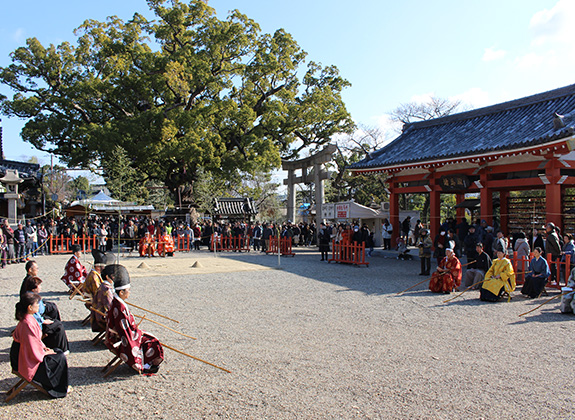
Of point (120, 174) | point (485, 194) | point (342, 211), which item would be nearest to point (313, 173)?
point (342, 211)

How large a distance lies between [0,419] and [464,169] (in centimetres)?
1672

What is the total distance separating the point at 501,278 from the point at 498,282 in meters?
0.11

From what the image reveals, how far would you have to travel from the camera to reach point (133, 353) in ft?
16.0

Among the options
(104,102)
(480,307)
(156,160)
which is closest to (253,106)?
(156,160)

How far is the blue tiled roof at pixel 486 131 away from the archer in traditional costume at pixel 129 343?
12.6 m

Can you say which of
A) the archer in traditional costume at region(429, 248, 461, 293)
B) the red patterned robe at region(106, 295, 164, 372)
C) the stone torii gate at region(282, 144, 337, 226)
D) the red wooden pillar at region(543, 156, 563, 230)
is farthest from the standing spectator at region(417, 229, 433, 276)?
the stone torii gate at region(282, 144, 337, 226)

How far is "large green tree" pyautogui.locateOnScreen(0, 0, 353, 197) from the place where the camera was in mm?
25703

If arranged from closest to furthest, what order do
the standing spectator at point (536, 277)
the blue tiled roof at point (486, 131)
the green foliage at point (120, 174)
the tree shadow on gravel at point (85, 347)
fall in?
the tree shadow on gravel at point (85, 347), the standing spectator at point (536, 277), the blue tiled roof at point (486, 131), the green foliage at point (120, 174)

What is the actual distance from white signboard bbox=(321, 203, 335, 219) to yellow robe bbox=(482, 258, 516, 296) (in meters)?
13.5

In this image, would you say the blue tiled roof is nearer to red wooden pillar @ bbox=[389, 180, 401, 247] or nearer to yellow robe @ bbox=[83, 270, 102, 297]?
red wooden pillar @ bbox=[389, 180, 401, 247]

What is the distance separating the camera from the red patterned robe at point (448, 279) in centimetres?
1016

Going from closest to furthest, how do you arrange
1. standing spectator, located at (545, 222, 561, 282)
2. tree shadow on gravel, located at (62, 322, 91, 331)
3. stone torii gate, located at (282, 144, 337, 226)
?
1. tree shadow on gravel, located at (62, 322, 91, 331)
2. standing spectator, located at (545, 222, 561, 282)
3. stone torii gate, located at (282, 144, 337, 226)

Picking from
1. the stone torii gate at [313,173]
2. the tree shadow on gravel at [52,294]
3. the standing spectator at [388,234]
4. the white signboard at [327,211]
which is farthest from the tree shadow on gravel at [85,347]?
the stone torii gate at [313,173]

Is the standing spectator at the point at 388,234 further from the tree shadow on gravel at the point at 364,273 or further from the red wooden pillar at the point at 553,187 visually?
the red wooden pillar at the point at 553,187
